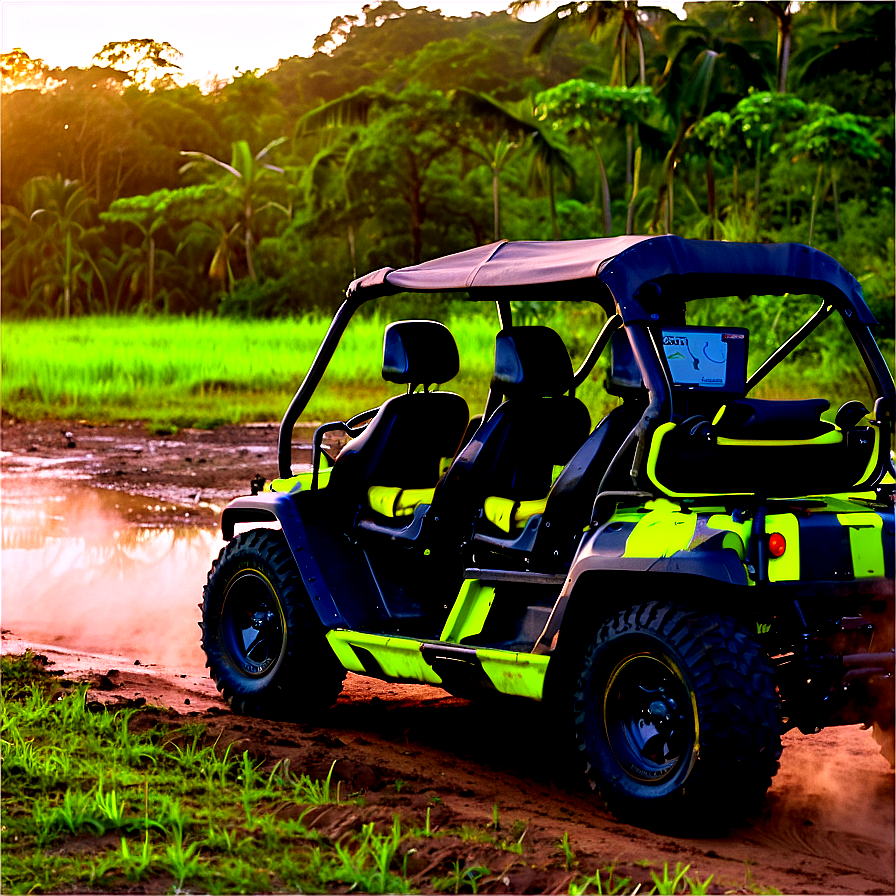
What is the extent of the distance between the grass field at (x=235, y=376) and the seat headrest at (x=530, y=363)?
11.8 metres

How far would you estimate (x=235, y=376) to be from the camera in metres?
26.2

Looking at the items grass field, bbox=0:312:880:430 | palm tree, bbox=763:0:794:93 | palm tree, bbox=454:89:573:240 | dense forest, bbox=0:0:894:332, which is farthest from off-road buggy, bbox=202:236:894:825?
palm tree, bbox=454:89:573:240

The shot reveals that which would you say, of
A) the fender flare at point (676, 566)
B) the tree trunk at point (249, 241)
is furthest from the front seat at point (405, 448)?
the tree trunk at point (249, 241)

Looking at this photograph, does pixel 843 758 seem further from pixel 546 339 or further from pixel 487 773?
pixel 546 339

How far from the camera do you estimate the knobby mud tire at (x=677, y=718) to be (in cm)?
502

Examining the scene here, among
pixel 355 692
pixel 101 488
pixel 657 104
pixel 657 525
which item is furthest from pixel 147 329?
pixel 657 525

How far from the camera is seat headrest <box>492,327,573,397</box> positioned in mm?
6117

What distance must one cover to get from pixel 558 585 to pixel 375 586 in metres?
1.27

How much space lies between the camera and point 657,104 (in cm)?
3481

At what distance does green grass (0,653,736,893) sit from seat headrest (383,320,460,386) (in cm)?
172

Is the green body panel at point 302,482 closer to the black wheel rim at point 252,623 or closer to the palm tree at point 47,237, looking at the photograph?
the black wheel rim at point 252,623

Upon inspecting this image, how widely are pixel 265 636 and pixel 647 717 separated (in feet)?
7.61

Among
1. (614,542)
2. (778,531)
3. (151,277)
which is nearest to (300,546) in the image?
(614,542)

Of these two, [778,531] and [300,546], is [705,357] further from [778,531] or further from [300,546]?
[300,546]
